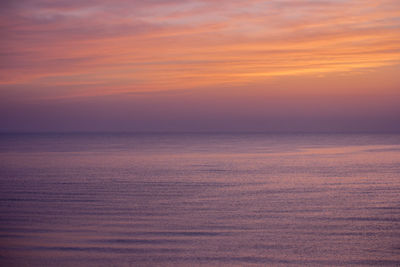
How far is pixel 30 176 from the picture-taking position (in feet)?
116

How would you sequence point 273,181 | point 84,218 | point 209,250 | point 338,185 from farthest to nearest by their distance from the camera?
1. point 273,181
2. point 338,185
3. point 84,218
4. point 209,250

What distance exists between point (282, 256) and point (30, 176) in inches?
1055

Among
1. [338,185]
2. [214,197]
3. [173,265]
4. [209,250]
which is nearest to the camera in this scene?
[173,265]

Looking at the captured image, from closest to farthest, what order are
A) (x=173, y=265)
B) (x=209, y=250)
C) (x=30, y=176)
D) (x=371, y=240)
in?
(x=173, y=265), (x=209, y=250), (x=371, y=240), (x=30, y=176)

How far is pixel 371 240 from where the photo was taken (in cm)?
1531

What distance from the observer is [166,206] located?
21.7 metres

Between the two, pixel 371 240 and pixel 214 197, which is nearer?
pixel 371 240

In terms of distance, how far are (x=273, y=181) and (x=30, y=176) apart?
1875 centimetres

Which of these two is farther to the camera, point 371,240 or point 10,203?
point 10,203

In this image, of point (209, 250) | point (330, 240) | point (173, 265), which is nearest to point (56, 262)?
point (173, 265)

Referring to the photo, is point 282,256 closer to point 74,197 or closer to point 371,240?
point 371,240

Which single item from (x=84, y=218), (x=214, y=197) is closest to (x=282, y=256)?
(x=84, y=218)

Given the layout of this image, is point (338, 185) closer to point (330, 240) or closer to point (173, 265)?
point (330, 240)

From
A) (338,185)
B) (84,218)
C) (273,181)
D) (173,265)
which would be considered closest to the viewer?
(173,265)
